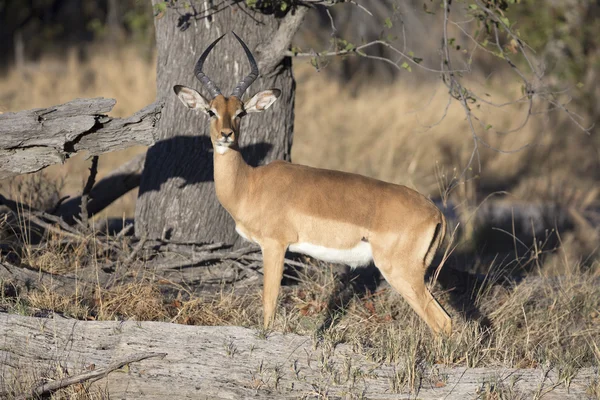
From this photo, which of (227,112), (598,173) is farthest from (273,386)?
(598,173)

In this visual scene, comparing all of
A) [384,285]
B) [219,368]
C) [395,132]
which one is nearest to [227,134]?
[219,368]

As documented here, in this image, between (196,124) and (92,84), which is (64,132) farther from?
(92,84)

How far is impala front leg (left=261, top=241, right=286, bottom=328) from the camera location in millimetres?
5953

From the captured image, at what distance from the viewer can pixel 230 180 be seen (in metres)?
6.23

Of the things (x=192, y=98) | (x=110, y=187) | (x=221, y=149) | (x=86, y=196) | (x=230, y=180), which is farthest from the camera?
(x=110, y=187)

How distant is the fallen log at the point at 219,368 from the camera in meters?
4.67

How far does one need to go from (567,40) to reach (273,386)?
1206 centimetres

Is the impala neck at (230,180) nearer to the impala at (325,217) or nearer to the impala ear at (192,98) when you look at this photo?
the impala at (325,217)

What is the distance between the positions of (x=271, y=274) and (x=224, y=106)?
1.33 meters

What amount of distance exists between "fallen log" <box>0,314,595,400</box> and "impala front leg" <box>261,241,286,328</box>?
25.4 inches

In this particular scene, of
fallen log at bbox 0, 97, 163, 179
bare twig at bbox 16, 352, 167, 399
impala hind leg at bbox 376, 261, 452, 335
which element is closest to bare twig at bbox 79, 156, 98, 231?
fallen log at bbox 0, 97, 163, 179

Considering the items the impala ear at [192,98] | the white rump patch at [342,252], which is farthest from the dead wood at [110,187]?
the white rump patch at [342,252]

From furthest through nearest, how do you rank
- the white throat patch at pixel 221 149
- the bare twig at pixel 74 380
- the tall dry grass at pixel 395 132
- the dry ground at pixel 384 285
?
the tall dry grass at pixel 395 132 → the white throat patch at pixel 221 149 → the dry ground at pixel 384 285 → the bare twig at pixel 74 380

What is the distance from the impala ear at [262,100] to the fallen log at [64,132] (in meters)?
0.78
